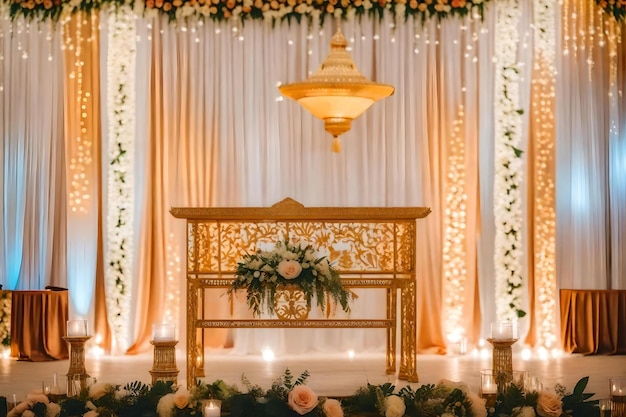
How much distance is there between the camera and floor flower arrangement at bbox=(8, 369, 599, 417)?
3.79 meters

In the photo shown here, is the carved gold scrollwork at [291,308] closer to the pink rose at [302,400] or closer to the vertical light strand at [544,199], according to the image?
the vertical light strand at [544,199]

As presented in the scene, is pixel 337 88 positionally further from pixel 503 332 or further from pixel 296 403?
pixel 296 403

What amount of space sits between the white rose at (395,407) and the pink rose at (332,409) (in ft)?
0.64

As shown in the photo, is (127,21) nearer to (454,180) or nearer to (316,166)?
(316,166)

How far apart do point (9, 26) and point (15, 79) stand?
49 cm

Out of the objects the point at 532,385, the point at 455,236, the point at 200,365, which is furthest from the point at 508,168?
the point at 532,385

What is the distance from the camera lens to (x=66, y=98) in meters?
9.08

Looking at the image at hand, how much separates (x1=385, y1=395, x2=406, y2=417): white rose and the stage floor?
3.00 metres

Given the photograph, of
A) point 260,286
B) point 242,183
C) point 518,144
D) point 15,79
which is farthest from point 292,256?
point 15,79

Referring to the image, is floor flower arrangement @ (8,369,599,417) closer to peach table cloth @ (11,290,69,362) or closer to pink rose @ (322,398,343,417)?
pink rose @ (322,398,343,417)

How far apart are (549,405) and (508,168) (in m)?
5.45

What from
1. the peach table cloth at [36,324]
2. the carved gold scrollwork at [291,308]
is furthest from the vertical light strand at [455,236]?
the peach table cloth at [36,324]

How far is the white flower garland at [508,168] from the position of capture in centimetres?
905

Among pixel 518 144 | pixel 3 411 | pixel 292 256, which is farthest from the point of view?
pixel 518 144
